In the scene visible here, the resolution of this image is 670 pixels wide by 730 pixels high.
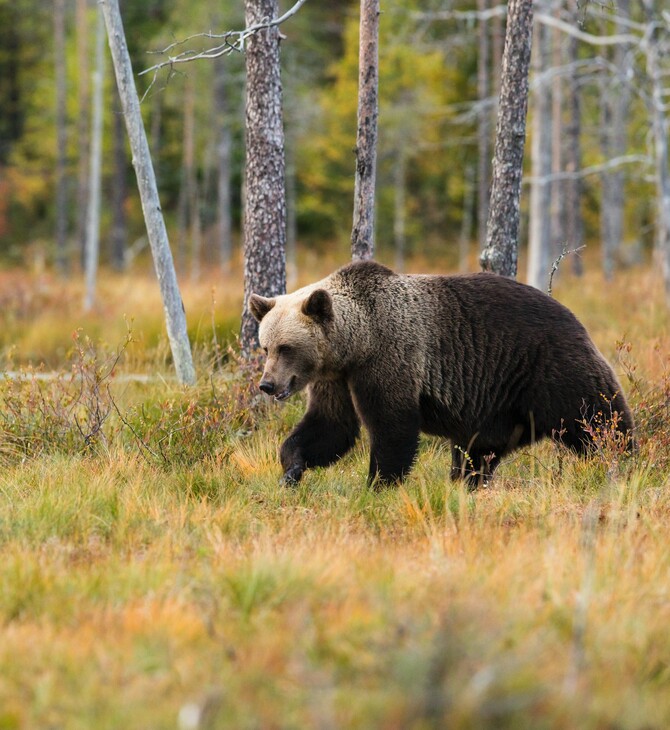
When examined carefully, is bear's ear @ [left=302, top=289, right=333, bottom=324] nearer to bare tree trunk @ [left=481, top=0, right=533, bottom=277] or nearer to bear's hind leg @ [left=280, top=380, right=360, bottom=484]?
bear's hind leg @ [left=280, top=380, right=360, bottom=484]

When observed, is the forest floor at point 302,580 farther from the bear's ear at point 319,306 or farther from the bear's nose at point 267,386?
the bear's ear at point 319,306

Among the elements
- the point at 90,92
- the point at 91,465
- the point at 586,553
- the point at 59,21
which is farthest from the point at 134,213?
the point at 586,553

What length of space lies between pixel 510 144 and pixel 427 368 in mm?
3072

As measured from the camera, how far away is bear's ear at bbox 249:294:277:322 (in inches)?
251

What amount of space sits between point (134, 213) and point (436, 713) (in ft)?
123

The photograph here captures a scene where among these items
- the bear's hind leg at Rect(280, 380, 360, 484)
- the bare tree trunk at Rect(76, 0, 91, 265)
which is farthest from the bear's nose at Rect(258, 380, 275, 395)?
the bare tree trunk at Rect(76, 0, 91, 265)

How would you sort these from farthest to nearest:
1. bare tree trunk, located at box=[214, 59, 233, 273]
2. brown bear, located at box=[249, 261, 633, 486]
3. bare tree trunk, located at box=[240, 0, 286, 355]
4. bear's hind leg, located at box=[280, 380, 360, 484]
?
1. bare tree trunk, located at box=[214, 59, 233, 273]
2. bare tree trunk, located at box=[240, 0, 286, 355]
3. bear's hind leg, located at box=[280, 380, 360, 484]
4. brown bear, located at box=[249, 261, 633, 486]

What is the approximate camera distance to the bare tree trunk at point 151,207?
8.16 m

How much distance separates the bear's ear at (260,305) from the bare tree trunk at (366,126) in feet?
7.25

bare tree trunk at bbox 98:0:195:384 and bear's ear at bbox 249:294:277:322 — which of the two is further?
bare tree trunk at bbox 98:0:195:384

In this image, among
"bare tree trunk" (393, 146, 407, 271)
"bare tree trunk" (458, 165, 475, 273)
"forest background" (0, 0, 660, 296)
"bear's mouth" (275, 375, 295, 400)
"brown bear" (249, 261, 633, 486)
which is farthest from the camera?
"bare tree trunk" (393, 146, 407, 271)

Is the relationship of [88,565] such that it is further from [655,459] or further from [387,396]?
[655,459]

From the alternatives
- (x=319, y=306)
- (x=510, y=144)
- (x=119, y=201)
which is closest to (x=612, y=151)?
(x=119, y=201)

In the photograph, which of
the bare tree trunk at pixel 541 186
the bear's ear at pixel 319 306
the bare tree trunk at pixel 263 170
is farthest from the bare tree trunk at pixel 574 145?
the bear's ear at pixel 319 306
